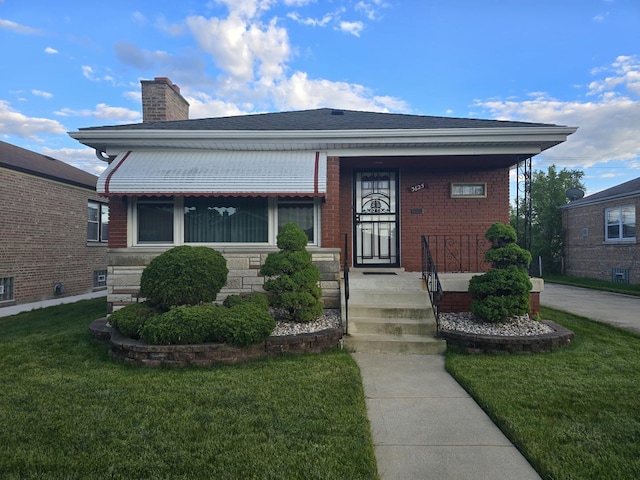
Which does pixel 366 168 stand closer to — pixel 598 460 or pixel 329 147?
pixel 329 147

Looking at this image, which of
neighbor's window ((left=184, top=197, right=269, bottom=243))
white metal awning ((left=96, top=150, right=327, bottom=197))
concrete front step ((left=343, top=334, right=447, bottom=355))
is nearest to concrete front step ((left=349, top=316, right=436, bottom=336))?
concrete front step ((left=343, top=334, right=447, bottom=355))

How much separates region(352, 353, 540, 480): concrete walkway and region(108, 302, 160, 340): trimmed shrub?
9.40 ft

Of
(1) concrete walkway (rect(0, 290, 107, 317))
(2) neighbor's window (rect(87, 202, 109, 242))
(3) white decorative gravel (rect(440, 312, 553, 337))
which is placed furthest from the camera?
(2) neighbor's window (rect(87, 202, 109, 242))

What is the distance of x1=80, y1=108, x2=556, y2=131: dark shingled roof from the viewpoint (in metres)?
7.18

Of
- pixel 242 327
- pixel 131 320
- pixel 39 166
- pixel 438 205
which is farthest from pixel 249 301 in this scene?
pixel 39 166

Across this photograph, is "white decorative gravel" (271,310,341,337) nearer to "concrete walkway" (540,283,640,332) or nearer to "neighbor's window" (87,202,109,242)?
"concrete walkway" (540,283,640,332)

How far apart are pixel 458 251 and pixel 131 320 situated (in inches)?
243

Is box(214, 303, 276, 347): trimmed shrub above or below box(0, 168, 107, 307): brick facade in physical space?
below

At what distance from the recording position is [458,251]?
26.8ft

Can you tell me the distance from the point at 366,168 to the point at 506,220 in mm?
3045

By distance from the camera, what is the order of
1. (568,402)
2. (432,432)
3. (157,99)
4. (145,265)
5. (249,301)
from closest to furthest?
(432,432)
(568,402)
(249,301)
(145,265)
(157,99)

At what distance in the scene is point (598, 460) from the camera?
8.53 feet

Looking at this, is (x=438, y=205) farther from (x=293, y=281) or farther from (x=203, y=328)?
(x=203, y=328)

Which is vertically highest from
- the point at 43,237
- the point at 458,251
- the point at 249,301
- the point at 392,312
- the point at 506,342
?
the point at 43,237
